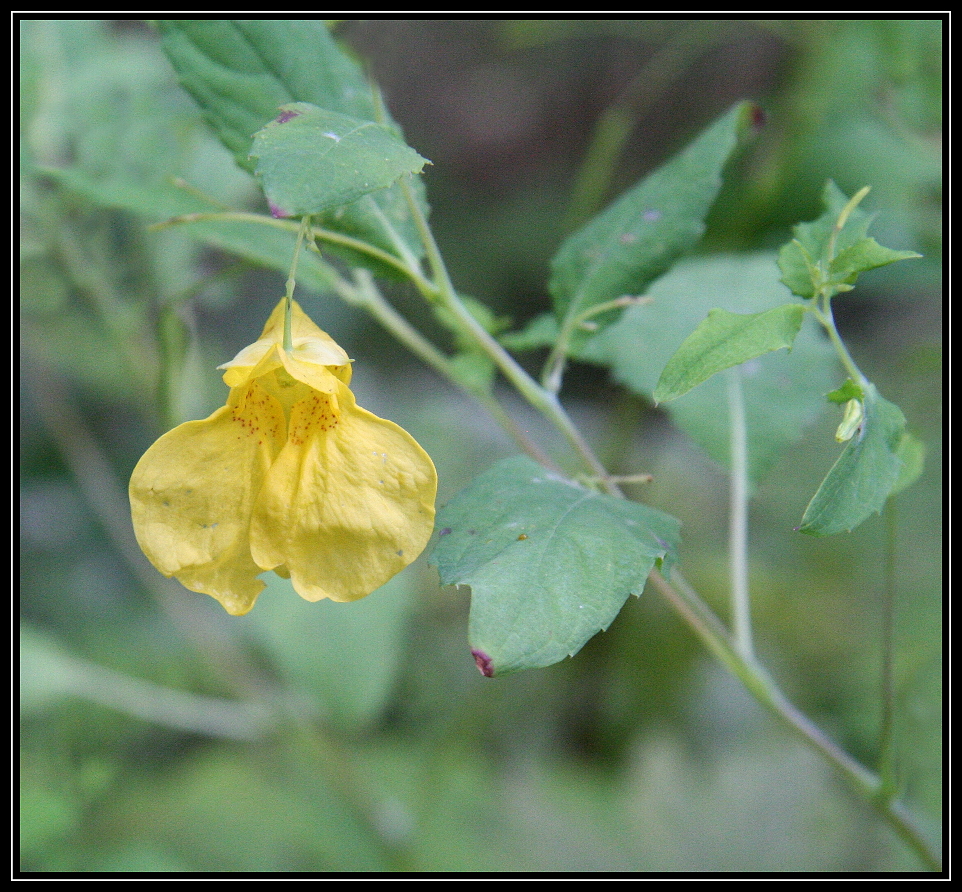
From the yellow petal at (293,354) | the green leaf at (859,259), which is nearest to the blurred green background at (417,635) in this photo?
the yellow petal at (293,354)

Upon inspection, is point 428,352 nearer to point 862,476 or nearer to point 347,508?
point 347,508

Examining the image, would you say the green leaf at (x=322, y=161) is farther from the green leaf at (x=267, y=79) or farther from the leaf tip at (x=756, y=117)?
the leaf tip at (x=756, y=117)

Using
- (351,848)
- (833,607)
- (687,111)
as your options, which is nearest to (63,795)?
(351,848)

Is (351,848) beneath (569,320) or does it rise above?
beneath

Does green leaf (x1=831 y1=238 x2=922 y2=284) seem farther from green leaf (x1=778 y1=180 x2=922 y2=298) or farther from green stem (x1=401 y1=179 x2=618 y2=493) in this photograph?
green stem (x1=401 y1=179 x2=618 y2=493)

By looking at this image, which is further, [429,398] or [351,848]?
[429,398]

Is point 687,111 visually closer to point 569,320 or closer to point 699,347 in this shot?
point 569,320
